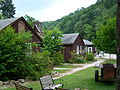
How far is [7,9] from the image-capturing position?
1946 inches

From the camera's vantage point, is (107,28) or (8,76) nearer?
(8,76)

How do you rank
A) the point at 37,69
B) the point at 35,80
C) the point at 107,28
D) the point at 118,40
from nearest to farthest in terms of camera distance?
the point at 118,40
the point at 35,80
the point at 37,69
the point at 107,28

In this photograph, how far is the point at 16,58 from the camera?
35.9 feet

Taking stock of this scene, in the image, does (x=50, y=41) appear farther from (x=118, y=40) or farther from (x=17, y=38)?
(x=118, y=40)

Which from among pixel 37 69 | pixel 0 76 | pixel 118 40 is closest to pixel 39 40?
pixel 37 69

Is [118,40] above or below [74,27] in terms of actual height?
below

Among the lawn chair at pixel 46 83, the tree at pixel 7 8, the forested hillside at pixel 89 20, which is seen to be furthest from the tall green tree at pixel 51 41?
the forested hillside at pixel 89 20

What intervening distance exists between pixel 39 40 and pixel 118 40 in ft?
62.7

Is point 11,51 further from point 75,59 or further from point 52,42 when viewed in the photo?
point 75,59

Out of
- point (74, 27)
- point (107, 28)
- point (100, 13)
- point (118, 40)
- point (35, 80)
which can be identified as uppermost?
point (100, 13)

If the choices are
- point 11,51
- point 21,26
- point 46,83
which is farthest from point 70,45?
point 46,83

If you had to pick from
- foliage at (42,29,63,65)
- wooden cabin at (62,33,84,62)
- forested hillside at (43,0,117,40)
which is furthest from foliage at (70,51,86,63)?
forested hillside at (43,0,117,40)

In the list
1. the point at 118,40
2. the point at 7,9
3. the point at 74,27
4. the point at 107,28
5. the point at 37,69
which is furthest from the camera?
the point at 74,27

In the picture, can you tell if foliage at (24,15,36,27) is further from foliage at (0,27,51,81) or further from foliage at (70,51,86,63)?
foliage at (0,27,51,81)
